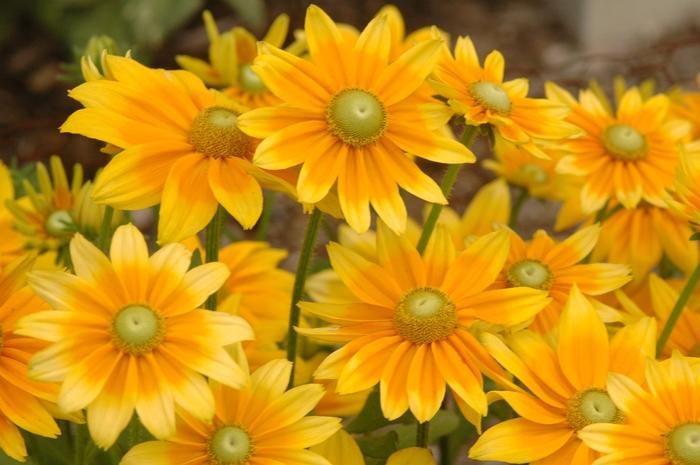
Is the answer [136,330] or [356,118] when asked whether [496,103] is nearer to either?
[356,118]

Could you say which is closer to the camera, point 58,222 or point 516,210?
point 58,222

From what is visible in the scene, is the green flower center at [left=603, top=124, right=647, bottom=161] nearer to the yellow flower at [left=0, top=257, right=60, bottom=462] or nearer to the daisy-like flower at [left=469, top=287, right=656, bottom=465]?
the daisy-like flower at [left=469, top=287, right=656, bottom=465]

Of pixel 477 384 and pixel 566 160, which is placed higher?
pixel 566 160

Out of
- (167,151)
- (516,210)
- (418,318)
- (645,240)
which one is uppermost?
(516,210)

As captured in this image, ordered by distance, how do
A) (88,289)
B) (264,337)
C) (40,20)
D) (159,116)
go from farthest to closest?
(40,20), (264,337), (159,116), (88,289)

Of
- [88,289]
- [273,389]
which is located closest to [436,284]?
[273,389]

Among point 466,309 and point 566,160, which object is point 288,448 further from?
point 566,160

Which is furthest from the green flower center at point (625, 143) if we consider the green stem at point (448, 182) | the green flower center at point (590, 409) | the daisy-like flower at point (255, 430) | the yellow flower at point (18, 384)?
the yellow flower at point (18, 384)

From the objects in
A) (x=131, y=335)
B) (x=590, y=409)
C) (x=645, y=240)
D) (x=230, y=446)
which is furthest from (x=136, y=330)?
(x=645, y=240)

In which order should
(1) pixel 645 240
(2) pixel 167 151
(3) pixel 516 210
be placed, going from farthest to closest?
(3) pixel 516 210
(1) pixel 645 240
(2) pixel 167 151
